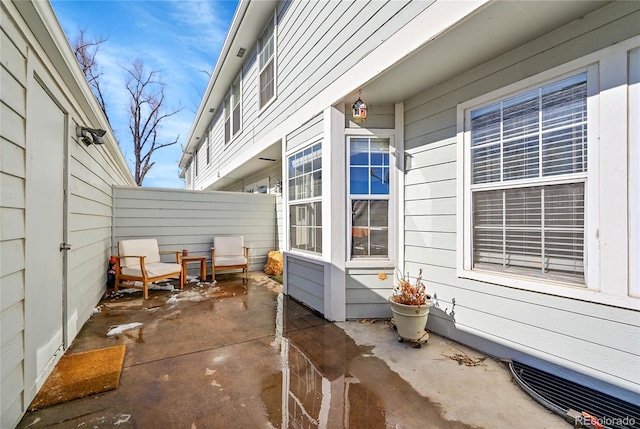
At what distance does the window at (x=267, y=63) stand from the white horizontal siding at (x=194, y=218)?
246 centimetres

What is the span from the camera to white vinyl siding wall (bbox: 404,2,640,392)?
1.94 m

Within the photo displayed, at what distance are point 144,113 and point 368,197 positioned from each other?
16508mm

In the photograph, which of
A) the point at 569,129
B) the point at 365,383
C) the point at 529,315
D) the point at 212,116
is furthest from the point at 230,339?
the point at 212,116

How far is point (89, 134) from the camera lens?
3467mm

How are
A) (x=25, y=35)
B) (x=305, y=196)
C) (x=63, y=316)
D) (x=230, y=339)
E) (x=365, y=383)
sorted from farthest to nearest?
(x=305, y=196), (x=230, y=339), (x=63, y=316), (x=365, y=383), (x=25, y=35)

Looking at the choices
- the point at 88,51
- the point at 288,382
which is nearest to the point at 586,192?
the point at 288,382

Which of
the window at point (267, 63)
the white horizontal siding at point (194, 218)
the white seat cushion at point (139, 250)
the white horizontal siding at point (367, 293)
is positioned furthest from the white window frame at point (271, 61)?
the white horizontal siding at point (367, 293)

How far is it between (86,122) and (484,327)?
5153 mm

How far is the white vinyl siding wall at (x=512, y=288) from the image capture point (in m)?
1.94

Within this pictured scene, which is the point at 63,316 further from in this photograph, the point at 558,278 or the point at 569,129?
the point at 569,129

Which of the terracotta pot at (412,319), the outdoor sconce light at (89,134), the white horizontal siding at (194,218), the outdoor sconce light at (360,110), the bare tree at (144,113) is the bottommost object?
the terracotta pot at (412,319)

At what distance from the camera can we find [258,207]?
720cm

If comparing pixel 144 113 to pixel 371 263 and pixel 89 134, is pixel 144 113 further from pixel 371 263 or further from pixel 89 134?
pixel 371 263

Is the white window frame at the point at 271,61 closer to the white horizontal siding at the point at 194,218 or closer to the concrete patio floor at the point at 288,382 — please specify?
the white horizontal siding at the point at 194,218
